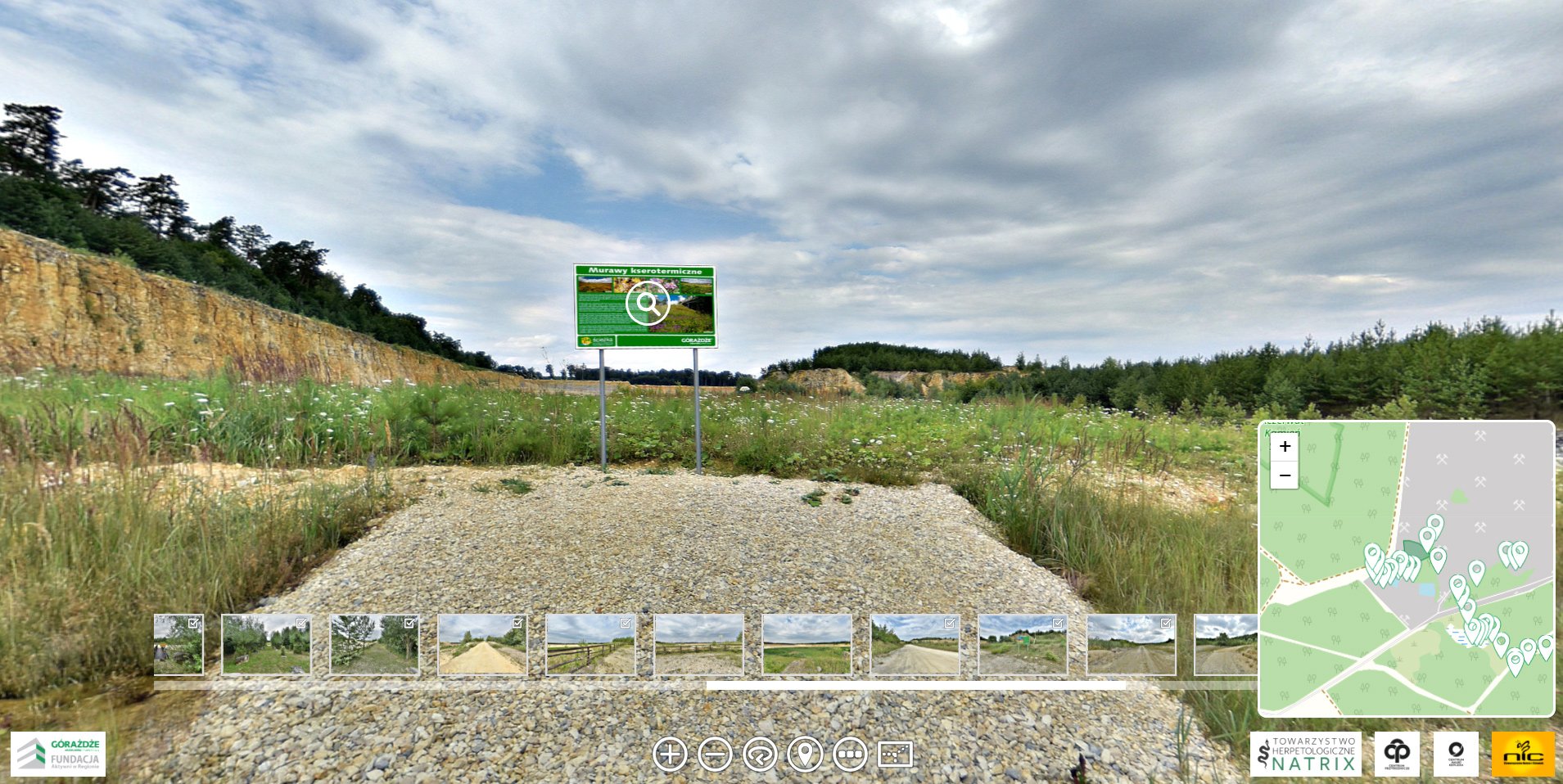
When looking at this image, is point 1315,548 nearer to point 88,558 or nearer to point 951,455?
point 951,455

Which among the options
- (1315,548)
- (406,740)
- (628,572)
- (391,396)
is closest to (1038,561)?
(1315,548)

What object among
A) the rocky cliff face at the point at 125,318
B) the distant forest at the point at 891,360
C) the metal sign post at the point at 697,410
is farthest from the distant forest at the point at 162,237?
the distant forest at the point at 891,360

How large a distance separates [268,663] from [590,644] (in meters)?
1.31

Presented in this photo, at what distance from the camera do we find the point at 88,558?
259cm

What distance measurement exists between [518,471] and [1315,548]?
21.3ft

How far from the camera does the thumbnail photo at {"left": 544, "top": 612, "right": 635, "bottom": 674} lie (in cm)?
188

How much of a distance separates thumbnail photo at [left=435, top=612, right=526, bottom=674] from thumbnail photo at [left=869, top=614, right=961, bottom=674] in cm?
136

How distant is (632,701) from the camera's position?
1808mm

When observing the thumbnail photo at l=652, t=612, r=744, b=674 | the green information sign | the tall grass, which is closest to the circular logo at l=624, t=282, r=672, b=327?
the green information sign

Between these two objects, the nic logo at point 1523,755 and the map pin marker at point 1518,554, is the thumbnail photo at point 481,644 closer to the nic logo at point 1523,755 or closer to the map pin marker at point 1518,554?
the nic logo at point 1523,755

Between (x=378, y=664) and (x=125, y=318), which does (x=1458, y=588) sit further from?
(x=125, y=318)

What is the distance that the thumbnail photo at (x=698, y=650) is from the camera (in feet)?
6.19

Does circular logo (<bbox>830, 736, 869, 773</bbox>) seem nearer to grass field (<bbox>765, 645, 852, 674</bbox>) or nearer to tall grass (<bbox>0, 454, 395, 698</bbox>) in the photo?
grass field (<bbox>765, 645, 852, 674</bbox>)

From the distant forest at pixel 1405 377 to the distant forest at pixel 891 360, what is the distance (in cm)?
2420
